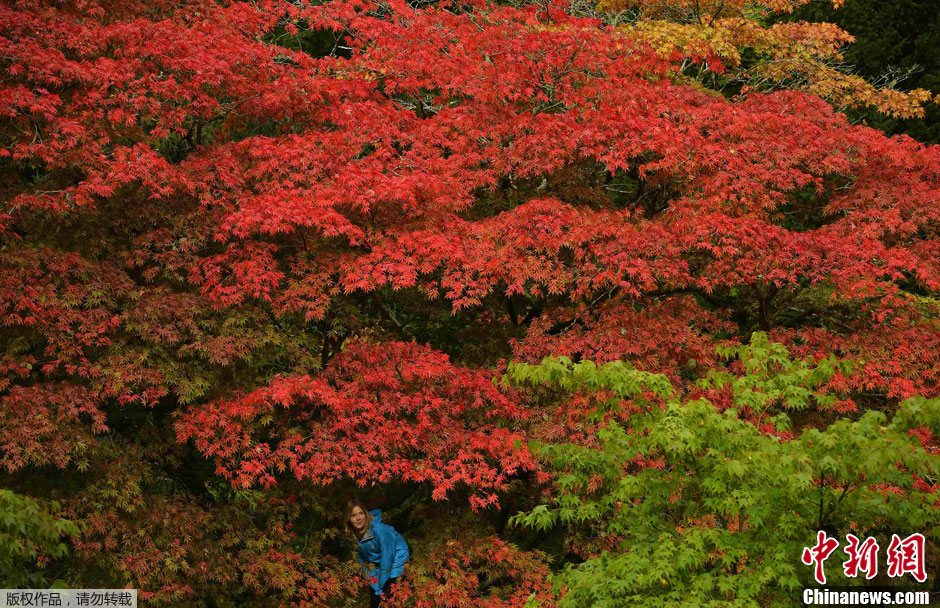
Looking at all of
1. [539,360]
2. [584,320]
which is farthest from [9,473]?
[584,320]

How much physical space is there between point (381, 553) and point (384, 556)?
0.04 meters

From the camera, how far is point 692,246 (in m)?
8.41


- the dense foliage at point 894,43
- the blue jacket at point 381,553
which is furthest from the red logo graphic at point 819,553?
the dense foliage at point 894,43

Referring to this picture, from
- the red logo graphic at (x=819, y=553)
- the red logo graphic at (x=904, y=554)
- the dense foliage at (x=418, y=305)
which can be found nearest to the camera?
the red logo graphic at (x=819, y=553)

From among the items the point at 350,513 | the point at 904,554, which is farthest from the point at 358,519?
the point at 904,554

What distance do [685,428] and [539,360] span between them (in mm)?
3020

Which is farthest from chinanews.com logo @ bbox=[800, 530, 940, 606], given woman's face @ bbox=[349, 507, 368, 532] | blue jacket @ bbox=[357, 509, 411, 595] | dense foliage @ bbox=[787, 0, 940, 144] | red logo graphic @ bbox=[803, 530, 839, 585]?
dense foliage @ bbox=[787, 0, 940, 144]

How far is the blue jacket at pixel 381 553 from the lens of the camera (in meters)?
7.89

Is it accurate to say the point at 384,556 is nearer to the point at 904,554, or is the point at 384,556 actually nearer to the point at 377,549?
the point at 377,549

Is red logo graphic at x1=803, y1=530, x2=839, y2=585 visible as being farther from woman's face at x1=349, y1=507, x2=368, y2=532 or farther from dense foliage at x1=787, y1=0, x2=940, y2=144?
dense foliage at x1=787, y1=0, x2=940, y2=144

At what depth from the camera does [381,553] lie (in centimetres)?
790

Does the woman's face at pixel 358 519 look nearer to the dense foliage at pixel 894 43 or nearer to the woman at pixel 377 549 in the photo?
the woman at pixel 377 549

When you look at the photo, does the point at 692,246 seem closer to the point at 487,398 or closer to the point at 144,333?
the point at 487,398

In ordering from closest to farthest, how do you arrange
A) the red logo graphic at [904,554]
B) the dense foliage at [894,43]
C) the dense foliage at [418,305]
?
the red logo graphic at [904,554], the dense foliage at [418,305], the dense foliage at [894,43]
